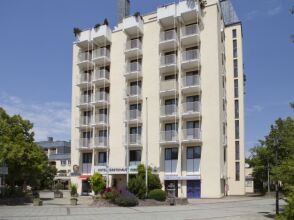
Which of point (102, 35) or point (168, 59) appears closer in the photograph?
point (168, 59)

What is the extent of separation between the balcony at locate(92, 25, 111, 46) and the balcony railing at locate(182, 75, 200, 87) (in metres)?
13.2

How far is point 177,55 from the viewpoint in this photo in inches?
1923

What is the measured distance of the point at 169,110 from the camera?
158 ft

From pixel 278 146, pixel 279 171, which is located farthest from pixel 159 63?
pixel 279 171

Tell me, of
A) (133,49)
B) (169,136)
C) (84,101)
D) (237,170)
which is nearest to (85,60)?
(84,101)

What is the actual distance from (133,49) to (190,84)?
30.2ft

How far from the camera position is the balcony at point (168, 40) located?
1907 inches

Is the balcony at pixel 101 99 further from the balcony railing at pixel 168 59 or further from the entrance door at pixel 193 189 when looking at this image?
the entrance door at pixel 193 189

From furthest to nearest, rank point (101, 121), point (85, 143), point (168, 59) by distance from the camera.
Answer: point (85, 143) < point (101, 121) < point (168, 59)

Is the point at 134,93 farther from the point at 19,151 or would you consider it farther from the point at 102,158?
the point at 19,151

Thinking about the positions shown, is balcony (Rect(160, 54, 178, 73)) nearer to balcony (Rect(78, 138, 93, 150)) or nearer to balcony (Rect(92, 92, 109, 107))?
balcony (Rect(92, 92, 109, 107))

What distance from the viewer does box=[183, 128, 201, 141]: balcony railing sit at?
45.5 metres

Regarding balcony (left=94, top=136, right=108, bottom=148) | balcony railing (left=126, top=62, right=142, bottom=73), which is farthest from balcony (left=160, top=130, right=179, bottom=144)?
balcony railing (left=126, top=62, right=142, bottom=73)

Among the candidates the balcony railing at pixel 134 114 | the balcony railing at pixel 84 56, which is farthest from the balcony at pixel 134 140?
the balcony railing at pixel 84 56
